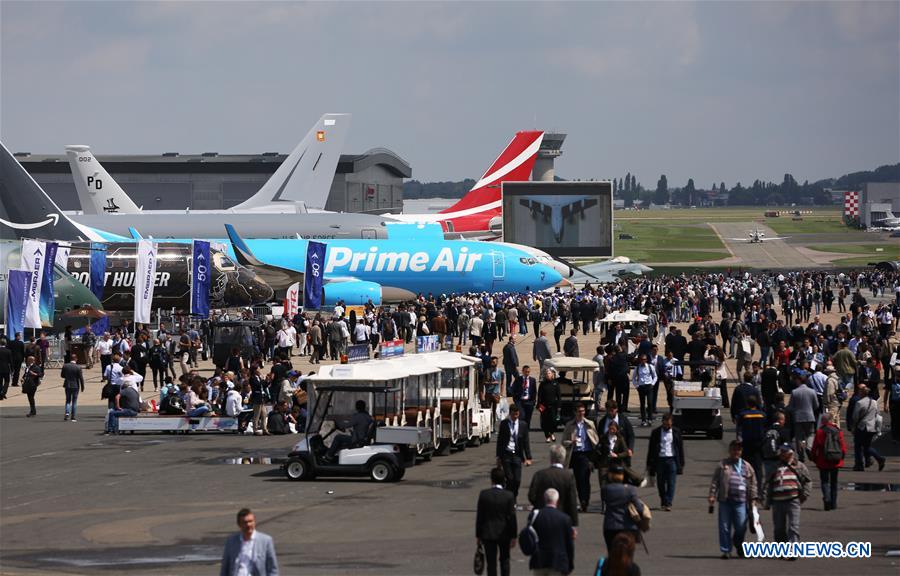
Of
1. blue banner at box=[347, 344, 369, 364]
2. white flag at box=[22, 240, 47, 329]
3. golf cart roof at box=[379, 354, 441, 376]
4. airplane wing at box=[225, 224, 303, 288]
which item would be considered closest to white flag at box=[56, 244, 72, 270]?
white flag at box=[22, 240, 47, 329]

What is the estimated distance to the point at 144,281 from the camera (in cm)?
4384

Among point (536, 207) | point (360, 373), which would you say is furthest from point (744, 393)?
point (536, 207)

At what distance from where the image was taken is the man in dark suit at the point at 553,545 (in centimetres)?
1170

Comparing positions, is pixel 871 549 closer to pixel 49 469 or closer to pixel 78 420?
pixel 49 469

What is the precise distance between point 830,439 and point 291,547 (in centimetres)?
699

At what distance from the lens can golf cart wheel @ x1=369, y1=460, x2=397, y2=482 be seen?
1983cm

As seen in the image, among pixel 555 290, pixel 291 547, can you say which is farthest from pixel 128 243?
pixel 291 547

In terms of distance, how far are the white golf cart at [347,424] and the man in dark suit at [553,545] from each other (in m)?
8.17

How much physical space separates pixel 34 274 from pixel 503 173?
59.9 m

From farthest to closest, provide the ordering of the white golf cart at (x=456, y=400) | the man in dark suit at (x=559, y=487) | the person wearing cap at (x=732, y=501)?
the white golf cart at (x=456, y=400) < the person wearing cap at (x=732, y=501) < the man in dark suit at (x=559, y=487)

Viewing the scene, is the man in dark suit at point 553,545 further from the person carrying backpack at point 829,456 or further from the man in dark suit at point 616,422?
the person carrying backpack at point 829,456

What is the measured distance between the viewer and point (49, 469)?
2164cm

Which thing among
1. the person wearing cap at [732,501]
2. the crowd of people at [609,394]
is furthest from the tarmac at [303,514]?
the crowd of people at [609,394]

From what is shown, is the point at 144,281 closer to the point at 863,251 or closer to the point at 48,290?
the point at 48,290
